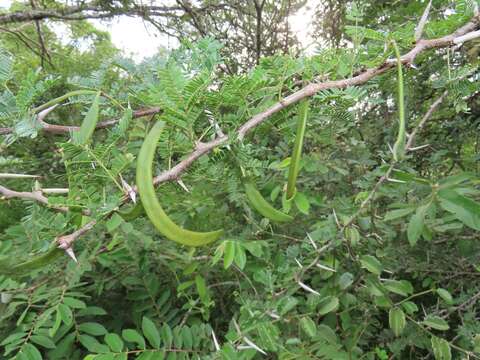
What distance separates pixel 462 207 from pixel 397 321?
0.34 m

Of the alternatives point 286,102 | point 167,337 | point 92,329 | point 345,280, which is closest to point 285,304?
point 345,280

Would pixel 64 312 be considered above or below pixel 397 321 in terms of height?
above

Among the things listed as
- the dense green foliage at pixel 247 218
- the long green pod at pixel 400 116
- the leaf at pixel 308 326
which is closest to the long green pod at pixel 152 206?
the dense green foliage at pixel 247 218

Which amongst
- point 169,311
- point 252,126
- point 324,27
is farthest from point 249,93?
point 324,27

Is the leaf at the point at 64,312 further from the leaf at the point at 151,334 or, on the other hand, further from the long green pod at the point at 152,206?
the long green pod at the point at 152,206

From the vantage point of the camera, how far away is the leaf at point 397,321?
0.73 metres

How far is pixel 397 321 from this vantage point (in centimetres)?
74

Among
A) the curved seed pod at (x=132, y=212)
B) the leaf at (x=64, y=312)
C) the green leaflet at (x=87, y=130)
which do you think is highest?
the green leaflet at (x=87, y=130)

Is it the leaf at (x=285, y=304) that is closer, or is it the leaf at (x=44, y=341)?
the leaf at (x=285, y=304)

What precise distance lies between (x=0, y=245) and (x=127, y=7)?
214 cm

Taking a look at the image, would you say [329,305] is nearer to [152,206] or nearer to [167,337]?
[167,337]

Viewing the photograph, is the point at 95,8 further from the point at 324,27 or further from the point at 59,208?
the point at 59,208

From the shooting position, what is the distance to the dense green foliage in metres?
0.48

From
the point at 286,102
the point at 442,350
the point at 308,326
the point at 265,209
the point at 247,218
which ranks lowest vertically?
the point at 442,350
